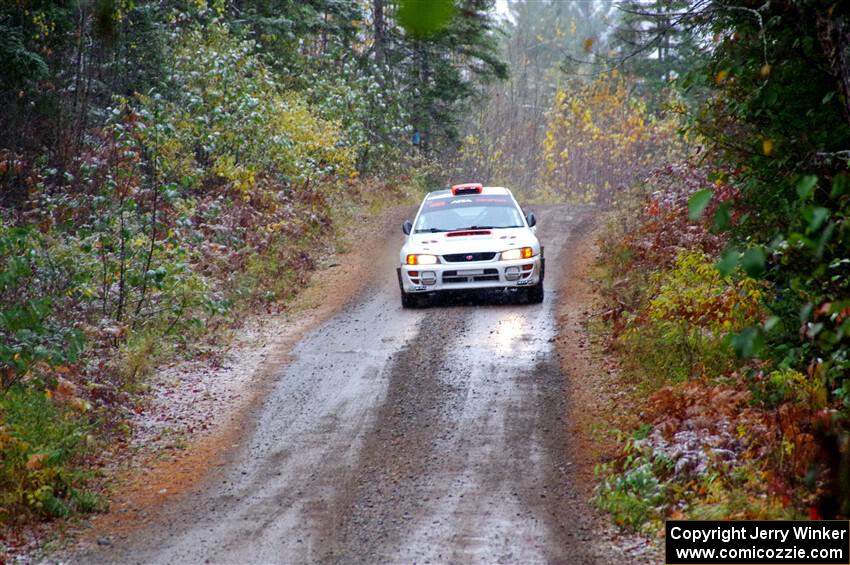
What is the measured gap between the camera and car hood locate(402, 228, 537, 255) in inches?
562

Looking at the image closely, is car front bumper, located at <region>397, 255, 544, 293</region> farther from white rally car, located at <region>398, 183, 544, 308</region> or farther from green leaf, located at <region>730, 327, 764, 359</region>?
green leaf, located at <region>730, 327, 764, 359</region>

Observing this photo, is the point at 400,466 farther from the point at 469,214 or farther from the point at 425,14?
the point at 469,214

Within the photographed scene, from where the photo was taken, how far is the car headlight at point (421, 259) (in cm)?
1430

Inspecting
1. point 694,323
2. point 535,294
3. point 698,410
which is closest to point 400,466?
point 698,410

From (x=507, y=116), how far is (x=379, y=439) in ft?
124

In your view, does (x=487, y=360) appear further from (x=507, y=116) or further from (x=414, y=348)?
(x=507, y=116)

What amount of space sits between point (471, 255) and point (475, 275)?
0.32 metres

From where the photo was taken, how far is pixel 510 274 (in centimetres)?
1429

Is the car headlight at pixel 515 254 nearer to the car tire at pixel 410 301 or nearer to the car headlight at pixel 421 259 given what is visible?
the car headlight at pixel 421 259

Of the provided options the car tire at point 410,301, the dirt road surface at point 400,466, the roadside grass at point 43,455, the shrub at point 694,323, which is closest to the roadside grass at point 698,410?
the shrub at point 694,323

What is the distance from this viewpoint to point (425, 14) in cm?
244

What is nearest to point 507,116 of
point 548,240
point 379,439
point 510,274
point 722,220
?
point 548,240

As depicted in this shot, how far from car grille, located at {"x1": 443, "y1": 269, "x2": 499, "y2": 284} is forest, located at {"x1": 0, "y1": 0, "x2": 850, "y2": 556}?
1838 mm

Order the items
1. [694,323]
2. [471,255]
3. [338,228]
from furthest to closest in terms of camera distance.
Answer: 1. [338,228]
2. [471,255]
3. [694,323]
